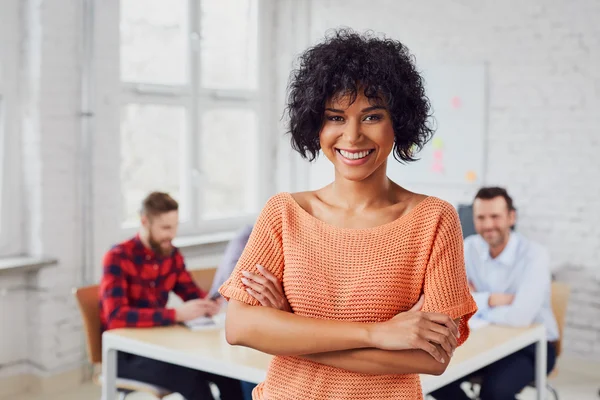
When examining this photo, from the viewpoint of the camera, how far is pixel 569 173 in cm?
497

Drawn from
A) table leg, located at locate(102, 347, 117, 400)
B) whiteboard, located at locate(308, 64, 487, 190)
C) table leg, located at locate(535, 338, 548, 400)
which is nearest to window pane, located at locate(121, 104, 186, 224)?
whiteboard, located at locate(308, 64, 487, 190)

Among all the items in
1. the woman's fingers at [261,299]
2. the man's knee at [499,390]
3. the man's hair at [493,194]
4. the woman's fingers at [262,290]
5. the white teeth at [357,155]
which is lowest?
the man's knee at [499,390]

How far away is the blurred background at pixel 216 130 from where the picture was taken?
4.25 m

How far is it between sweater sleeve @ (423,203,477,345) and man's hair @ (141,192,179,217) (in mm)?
2179

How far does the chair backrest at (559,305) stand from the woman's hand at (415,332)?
90.5 inches

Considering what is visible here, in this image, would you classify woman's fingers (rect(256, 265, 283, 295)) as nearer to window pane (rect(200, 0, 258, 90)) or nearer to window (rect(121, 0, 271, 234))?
window (rect(121, 0, 271, 234))

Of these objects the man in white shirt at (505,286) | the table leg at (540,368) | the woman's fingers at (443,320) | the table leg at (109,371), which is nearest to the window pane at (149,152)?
the table leg at (109,371)

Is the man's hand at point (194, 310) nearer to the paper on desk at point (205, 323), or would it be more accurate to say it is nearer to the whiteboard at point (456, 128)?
the paper on desk at point (205, 323)

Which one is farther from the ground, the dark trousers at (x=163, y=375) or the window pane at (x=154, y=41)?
the window pane at (x=154, y=41)

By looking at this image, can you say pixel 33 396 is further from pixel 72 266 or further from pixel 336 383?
pixel 336 383

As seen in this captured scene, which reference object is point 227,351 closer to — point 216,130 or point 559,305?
point 559,305

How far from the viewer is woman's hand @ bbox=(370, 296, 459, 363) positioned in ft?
4.30

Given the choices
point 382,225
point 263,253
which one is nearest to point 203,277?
point 263,253

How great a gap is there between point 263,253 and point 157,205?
2063mm
